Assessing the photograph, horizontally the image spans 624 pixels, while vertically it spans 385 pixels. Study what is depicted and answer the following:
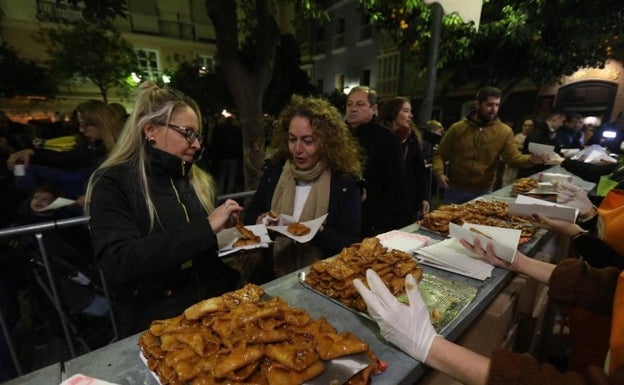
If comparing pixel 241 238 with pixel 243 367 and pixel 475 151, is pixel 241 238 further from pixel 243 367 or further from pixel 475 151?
pixel 475 151

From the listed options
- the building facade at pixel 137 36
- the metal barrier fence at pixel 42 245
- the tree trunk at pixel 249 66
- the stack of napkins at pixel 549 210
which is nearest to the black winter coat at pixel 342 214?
the stack of napkins at pixel 549 210

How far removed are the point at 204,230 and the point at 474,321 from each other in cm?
154

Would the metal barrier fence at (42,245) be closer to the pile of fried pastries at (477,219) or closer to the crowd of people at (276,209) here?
the crowd of people at (276,209)

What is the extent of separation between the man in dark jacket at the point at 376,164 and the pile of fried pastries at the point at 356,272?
1866 mm

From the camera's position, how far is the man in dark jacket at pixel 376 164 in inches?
146

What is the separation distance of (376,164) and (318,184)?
4.44ft

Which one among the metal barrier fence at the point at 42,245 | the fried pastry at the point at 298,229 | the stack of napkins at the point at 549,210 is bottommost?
the metal barrier fence at the point at 42,245

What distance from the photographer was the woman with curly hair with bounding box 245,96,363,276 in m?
2.54

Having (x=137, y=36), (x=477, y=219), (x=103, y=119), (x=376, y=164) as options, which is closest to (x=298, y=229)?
(x=477, y=219)

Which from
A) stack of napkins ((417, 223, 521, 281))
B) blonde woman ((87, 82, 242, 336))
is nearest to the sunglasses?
blonde woman ((87, 82, 242, 336))

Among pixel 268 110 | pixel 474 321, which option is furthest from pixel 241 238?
pixel 268 110

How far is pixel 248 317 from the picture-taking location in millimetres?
1273

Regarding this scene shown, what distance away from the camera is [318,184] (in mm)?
2621

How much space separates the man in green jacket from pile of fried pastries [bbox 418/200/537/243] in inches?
79.2
